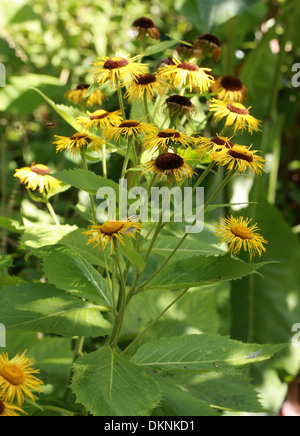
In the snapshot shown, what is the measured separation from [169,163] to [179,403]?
0.32m

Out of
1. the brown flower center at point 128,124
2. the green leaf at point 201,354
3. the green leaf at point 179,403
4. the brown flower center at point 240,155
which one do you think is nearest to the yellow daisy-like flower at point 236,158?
the brown flower center at point 240,155

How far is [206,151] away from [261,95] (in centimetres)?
92

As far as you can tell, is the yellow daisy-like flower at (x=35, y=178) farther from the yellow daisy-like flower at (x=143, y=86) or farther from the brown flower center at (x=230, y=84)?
the brown flower center at (x=230, y=84)

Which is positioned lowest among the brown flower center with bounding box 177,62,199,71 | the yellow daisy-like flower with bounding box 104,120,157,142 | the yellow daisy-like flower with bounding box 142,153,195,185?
the yellow daisy-like flower with bounding box 142,153,195,185

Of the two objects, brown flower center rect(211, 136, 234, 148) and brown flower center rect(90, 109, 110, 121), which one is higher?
brown flower center rect(90, 109, 110, 121)

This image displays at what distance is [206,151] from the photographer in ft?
1.76

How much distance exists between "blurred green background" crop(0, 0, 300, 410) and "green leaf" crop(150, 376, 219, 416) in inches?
12.8

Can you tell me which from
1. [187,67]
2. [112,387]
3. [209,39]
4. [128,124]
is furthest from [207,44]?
[112,387]

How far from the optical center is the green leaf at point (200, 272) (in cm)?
53

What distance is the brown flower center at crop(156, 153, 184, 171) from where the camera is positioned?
495mm

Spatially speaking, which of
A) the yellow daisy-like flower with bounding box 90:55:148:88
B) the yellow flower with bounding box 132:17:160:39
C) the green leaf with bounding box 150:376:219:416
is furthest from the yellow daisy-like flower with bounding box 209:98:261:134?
the green leaf with bounding box 150:376:219:416

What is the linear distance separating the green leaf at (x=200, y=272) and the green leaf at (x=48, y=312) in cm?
9

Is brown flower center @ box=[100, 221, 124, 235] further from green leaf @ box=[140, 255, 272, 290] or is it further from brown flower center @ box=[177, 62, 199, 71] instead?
brown flower center @ box=[177, 62, 199, 71]

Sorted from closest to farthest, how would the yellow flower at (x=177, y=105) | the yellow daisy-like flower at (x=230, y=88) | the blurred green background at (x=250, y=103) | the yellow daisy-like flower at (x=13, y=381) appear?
the yellow daisy-like flower at (x=13, y=381), the yellow flower at (x=177, y=105), the yellow daisy-like flower at (x=230, y=88), the blurred green background at (x=250, y=103)
